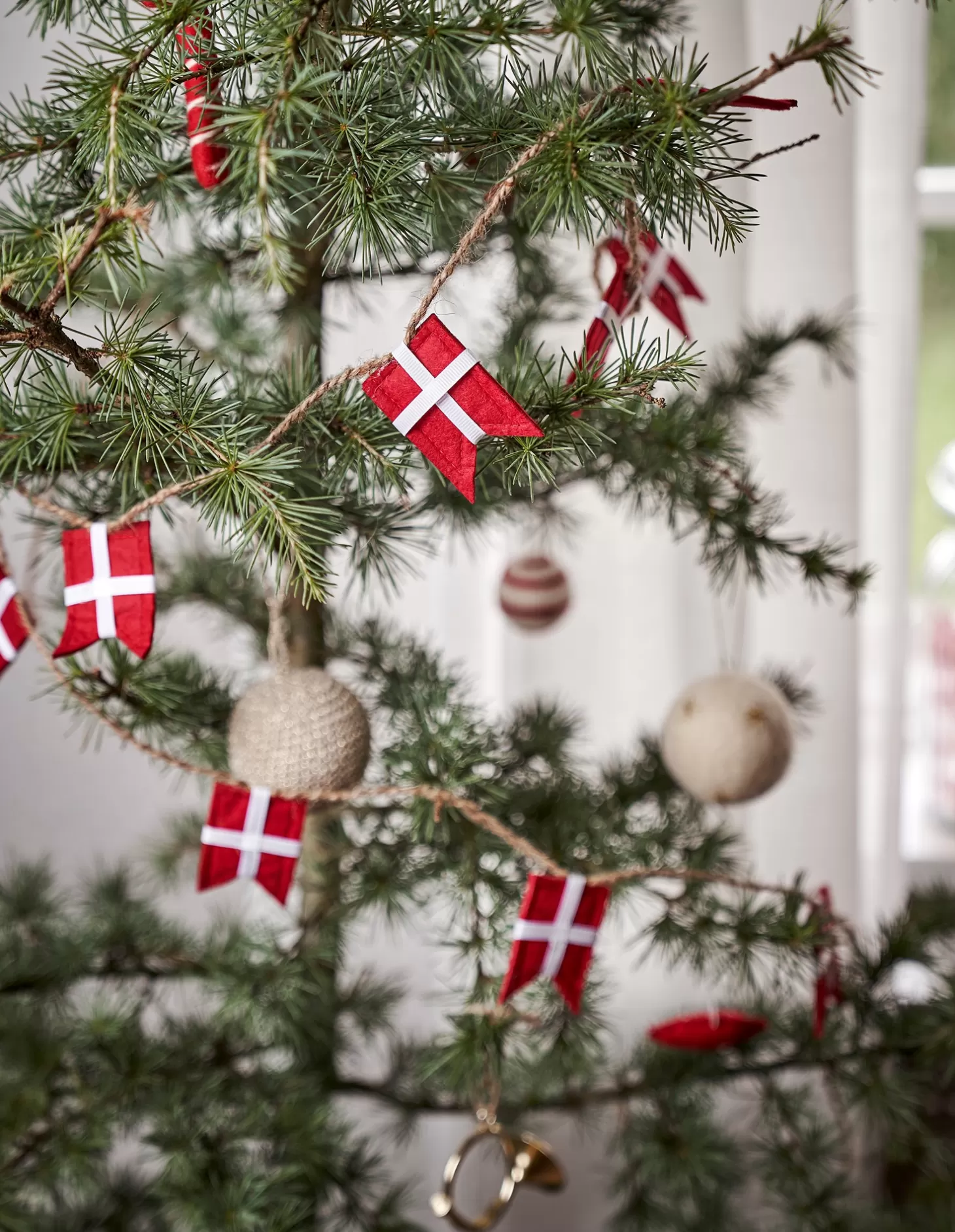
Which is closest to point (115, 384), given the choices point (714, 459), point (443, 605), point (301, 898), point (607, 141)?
point (607, 141)

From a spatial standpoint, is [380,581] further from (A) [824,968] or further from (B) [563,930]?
(A) [824,968]

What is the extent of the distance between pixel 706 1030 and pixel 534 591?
0.35 m

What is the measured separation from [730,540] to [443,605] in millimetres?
558

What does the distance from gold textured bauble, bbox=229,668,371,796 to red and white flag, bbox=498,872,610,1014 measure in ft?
0.39

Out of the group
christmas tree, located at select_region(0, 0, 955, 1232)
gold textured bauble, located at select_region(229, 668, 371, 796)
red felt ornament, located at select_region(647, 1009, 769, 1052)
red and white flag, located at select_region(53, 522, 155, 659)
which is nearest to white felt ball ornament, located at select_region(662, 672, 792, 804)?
christmas tree, located at select_region(0, 0, 955, 1232)

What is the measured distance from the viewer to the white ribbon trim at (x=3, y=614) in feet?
1.74

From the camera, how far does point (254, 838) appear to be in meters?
0.55

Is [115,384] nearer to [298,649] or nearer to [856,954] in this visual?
[298,649]

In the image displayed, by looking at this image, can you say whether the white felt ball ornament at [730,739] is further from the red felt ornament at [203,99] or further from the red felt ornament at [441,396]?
the red felt ornament at [203,99]

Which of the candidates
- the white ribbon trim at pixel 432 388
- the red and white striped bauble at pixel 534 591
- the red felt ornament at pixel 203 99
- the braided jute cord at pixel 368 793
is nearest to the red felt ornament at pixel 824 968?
the braided jute cord at pixel 368 793

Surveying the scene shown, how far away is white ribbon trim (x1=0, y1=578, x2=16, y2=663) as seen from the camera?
1.74 ft

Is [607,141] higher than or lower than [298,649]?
higher

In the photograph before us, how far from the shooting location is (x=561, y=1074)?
761 mm

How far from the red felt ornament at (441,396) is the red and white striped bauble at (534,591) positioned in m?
0.44
